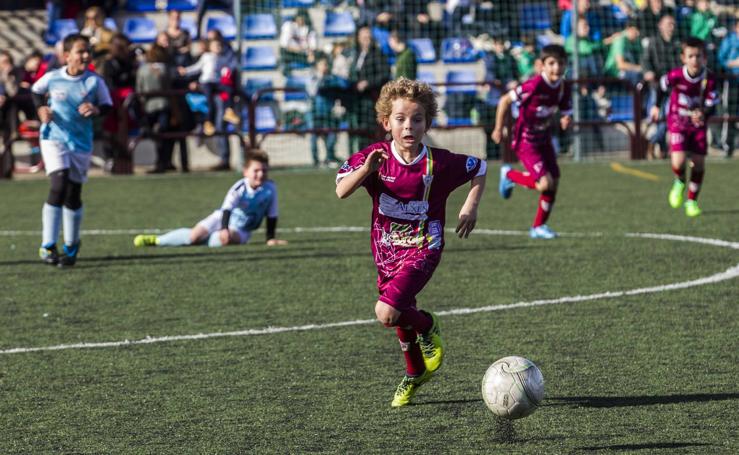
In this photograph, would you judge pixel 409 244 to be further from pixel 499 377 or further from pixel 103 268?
pixel 103 268

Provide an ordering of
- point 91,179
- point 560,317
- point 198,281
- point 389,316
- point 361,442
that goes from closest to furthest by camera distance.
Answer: point 361,442 < point 389,316 < point 560,317 < point 198,281 < point 91,179

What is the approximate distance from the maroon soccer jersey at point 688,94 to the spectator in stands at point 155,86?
8797mm

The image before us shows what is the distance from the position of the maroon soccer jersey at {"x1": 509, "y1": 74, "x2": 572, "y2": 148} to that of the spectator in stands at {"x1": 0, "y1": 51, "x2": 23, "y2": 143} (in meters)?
10.3

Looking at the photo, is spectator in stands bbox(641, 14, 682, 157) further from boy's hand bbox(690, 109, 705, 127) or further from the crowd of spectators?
boy's hand bbox(690, 109, 705, 127)

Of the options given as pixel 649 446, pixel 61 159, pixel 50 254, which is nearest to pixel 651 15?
pixel 61 159

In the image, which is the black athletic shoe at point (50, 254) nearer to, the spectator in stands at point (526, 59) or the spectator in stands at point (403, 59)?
the spectator in stands at point (403, 59)

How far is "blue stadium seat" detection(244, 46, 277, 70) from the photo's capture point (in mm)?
22219

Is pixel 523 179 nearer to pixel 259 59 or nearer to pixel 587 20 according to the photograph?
pixel 587 20

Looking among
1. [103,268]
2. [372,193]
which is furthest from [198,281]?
[372,193]

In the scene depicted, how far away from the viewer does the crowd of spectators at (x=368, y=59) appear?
1997 centimetres

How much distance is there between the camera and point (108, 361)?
7090mm

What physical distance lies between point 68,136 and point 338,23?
12.5m

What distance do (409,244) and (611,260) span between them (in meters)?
4.72

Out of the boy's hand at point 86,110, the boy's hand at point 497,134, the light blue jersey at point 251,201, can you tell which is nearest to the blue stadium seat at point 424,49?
the boy's hand at point 497,134
